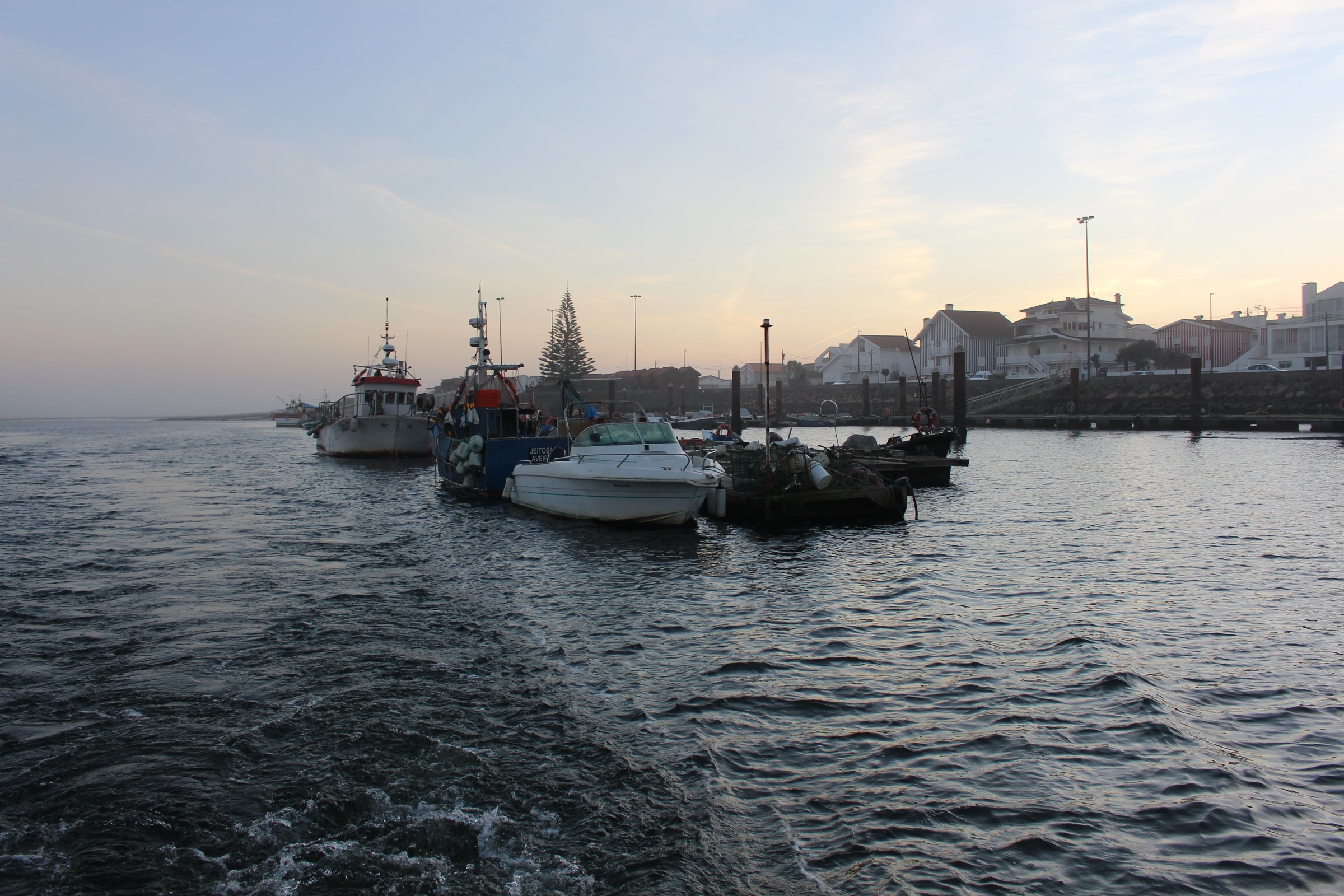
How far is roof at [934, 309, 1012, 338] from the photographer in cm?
8531

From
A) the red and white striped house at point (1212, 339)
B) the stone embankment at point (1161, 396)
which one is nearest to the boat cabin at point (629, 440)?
the stone embankment at point (1161, 396)

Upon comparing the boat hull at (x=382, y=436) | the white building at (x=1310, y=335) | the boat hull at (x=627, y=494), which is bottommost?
the boat hull at (x=627, y=494)

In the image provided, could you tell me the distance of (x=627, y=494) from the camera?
56.6 feet

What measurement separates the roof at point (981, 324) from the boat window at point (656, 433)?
245ft

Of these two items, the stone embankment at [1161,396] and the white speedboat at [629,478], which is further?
the stone embankment at [1161,396]

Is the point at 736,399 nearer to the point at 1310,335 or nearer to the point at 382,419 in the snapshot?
Result: the point at 382,419

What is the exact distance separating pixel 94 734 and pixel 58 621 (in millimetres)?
4679

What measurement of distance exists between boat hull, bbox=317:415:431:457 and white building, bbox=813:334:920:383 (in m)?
62.0

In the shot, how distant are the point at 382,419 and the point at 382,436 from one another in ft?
3.36

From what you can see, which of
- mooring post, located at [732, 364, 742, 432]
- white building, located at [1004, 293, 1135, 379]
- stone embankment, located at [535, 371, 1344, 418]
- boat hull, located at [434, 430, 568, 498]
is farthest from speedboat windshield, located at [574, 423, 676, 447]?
white building, located at [1004, 293, 1135, 379]

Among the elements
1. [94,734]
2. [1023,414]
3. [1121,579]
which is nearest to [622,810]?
[94,734]

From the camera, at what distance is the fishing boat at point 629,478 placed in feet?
55.5

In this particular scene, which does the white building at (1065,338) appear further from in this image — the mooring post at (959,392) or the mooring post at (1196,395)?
the mooring post at (959,392)

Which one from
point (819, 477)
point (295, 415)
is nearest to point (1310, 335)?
point (819, 477)
